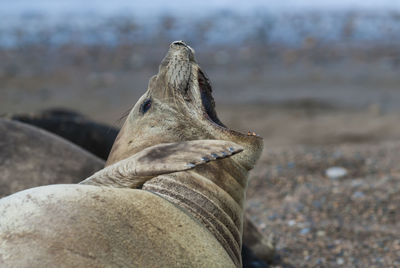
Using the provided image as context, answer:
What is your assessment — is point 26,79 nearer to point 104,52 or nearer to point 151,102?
point 104,52

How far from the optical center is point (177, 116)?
2.67 meters

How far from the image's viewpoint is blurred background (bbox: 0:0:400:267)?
4270 millimetres

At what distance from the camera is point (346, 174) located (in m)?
5.20

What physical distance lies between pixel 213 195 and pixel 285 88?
7.72 metres

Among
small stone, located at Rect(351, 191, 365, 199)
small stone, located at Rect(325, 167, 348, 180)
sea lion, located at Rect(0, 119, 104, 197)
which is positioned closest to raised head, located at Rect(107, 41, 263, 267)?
→ sea lion, located at Rect(0, 119, 104, 197)

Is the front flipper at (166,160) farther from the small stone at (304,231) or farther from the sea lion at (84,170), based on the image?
the small stone at (304,231)

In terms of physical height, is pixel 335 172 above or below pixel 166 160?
above

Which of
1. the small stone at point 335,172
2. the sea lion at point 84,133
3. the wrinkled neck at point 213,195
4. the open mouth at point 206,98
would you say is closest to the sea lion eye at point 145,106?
the open mouth at point 206,98

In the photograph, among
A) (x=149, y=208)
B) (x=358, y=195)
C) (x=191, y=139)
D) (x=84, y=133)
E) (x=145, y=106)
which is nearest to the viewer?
(x=149, y=208)

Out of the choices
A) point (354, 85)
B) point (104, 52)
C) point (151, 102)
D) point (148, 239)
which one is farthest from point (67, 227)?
point (104, 52)

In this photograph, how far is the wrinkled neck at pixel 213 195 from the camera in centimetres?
232

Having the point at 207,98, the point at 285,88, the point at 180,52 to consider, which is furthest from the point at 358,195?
the point at 285,88

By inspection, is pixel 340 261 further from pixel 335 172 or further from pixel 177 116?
pixel 335 172

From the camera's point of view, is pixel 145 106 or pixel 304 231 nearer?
pixel 145 106
